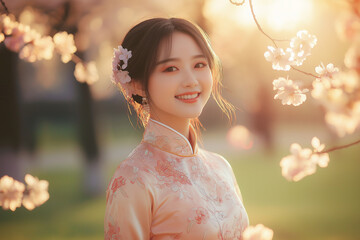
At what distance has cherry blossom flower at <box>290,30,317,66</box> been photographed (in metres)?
1.76

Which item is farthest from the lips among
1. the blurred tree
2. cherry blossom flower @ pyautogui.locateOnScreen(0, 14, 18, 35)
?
the blurred tree

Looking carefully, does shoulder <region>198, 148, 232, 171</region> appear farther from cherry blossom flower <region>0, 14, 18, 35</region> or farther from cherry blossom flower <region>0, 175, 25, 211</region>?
cherry blossom flower <region>0, 14, 18, 35</region>

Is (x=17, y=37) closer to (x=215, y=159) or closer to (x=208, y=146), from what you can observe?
(x=215, y=159)

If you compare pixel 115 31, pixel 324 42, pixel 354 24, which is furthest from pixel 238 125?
pixel 354 24

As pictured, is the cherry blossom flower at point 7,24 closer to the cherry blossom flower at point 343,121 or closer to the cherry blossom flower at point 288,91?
the cherry blossom flower at point 288,91

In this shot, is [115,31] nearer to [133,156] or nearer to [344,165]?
[344,165]

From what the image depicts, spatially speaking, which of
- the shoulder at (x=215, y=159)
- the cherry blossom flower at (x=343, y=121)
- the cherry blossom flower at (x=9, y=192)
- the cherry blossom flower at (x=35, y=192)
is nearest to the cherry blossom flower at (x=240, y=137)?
the shoulder at (x=215, y=159)

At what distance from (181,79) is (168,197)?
1.77 feet

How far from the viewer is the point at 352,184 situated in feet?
28.1

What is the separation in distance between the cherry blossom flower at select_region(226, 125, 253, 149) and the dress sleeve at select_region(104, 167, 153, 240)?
1266cm

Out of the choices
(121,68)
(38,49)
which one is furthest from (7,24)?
(121,68)

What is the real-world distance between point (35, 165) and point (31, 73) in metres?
10.2

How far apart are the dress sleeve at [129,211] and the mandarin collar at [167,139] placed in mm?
276

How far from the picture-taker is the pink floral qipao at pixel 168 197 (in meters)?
1.80
